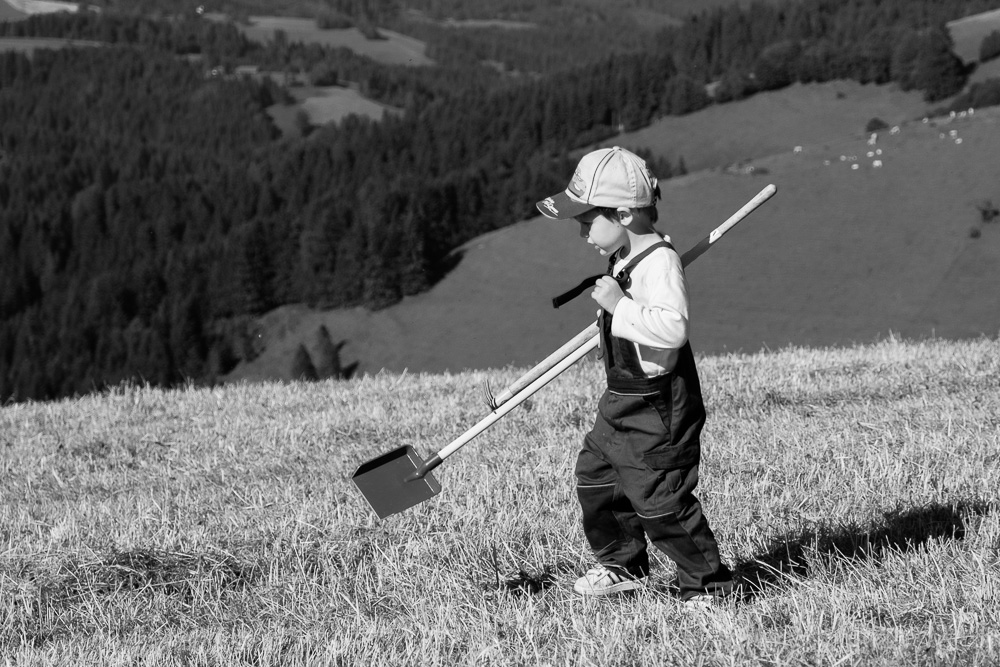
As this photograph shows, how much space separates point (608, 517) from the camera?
13.3ft

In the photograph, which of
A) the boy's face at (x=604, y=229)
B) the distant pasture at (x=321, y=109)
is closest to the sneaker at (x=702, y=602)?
the boy's face at (x=604, y=229)

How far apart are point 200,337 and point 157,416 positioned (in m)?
101

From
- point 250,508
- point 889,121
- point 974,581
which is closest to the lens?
point 974,581

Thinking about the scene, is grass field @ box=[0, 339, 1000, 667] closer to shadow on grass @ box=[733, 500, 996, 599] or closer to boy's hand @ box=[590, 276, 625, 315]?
shadow on grass @ box=[733, 500, 996, 599]

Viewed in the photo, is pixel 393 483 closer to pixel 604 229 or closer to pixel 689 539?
pixel 689 539

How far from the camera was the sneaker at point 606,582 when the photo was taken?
13.2ft

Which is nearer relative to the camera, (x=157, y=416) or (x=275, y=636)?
(x=275, y=636)

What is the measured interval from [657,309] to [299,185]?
146 metres

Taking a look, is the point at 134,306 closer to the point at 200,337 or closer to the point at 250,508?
the point at 200,337

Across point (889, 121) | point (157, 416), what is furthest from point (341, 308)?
point (157, 416)

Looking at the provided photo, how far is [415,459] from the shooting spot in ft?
13.6

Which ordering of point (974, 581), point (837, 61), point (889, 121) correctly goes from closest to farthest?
1. point (974, 581)
2. point (889, 121)
3. point (837, 61)

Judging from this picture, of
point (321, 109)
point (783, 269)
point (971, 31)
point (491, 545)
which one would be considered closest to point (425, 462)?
point (491, 545)

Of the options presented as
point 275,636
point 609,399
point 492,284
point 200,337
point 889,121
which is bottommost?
point 200,337
